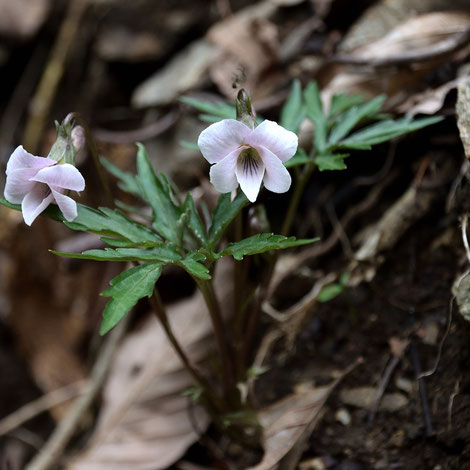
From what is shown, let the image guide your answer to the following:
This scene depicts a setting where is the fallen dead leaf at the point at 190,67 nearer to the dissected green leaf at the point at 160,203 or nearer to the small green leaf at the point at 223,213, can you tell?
the dissected green leaf at the point at 160,203

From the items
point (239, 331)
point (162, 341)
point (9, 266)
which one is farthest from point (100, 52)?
point (239, 331)

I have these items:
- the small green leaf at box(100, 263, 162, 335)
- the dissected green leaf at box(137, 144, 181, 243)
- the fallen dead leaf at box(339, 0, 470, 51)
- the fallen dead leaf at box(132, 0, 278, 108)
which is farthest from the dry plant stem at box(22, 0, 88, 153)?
the small green leaf at box(100, 263, 162, 335)

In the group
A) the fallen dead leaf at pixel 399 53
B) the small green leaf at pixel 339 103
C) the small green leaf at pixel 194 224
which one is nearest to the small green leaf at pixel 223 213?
the small green leaf at pixel 194 224

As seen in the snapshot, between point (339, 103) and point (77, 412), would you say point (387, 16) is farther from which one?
point (77, 412)

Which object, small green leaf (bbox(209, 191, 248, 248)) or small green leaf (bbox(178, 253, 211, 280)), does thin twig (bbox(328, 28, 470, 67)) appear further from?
small green leaf (bbox(178, 253, 211, 280))

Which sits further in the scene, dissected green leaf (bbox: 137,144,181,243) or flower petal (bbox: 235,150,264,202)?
dissected green leaf (bbox: 137,144,181,243)

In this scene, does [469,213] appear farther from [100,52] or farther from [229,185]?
[100,52]
